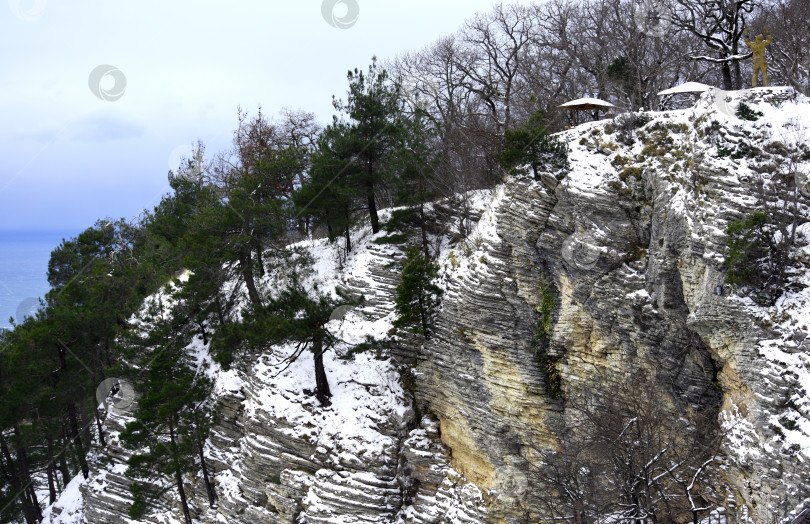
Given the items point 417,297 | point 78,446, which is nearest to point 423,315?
point 417,297

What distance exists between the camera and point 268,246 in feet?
67.9

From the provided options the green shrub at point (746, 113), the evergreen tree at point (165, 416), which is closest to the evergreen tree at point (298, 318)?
the evergreen tree at point (165, 416)

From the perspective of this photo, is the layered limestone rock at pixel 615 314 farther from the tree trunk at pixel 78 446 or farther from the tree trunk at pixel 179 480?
the tree trunk at pixel 78 446

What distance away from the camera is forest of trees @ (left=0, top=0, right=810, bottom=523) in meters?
16.8

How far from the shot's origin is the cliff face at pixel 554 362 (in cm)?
1019

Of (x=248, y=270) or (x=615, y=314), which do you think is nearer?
(x=615, y=314)

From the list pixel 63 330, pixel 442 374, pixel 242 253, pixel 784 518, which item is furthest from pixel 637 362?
pixel 63 330

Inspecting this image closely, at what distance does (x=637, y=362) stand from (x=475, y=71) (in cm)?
2011

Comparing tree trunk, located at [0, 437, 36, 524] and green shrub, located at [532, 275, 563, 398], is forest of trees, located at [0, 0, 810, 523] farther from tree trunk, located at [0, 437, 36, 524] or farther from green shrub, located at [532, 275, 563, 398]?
green shrub, located at [532, 275, 563, 398]

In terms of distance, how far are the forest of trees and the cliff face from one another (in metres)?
1.21

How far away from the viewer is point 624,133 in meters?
14.0

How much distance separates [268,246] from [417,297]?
735cm

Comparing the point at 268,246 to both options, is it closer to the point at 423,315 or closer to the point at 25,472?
the point at 423,315

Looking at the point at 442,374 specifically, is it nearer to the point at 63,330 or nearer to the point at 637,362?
the point at 637,362
